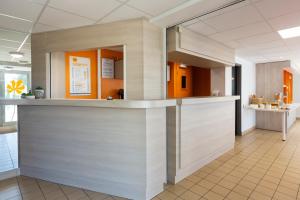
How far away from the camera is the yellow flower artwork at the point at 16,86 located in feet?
25.4

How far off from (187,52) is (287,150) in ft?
12.5

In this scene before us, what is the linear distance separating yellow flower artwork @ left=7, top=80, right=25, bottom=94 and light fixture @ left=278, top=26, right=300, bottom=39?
958 centimetres

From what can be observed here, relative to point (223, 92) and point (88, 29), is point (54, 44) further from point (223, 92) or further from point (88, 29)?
point (223, 92)

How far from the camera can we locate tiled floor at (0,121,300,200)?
2.51 m

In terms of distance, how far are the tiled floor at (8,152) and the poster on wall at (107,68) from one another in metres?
2.64

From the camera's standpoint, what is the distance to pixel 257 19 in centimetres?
278

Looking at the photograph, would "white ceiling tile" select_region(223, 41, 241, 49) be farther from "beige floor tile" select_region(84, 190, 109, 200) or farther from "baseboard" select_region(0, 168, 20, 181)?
"baseboard" select_region(0, 168, 20, 181)

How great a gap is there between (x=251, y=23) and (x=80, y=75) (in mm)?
3570

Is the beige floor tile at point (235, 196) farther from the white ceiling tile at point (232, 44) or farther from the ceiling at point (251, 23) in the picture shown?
the white ceiling tile at point (232, 44)

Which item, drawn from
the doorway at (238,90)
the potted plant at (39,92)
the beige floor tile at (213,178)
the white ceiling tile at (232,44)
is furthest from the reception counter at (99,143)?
the doorway at (238,90)

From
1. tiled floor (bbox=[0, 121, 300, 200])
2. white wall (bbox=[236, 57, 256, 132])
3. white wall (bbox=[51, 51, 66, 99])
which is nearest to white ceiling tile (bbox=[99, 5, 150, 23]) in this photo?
white wall (bbox=[51, 51, 66, 99])

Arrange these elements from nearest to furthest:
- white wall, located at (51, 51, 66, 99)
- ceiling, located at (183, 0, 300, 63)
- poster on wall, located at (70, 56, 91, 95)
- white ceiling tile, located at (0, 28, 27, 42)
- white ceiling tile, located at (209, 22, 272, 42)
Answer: ceiling, located at (183, 0, 300, 63) → white ceiling tile, located at (209, 22, 272, 42) → white wall, located at (51, 51, 66, 99) → white ceiling tile, located at (0, 28, 27, 42) → poster on wall, located at (70, 56, 91, 95)

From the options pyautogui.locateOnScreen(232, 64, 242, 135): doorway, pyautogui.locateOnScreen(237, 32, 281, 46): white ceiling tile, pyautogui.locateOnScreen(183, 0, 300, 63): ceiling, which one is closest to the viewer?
pyautogui.locateOnScreen(183, 0, 300, 63): ceiling

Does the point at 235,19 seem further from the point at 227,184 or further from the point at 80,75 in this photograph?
the point at 80,75
